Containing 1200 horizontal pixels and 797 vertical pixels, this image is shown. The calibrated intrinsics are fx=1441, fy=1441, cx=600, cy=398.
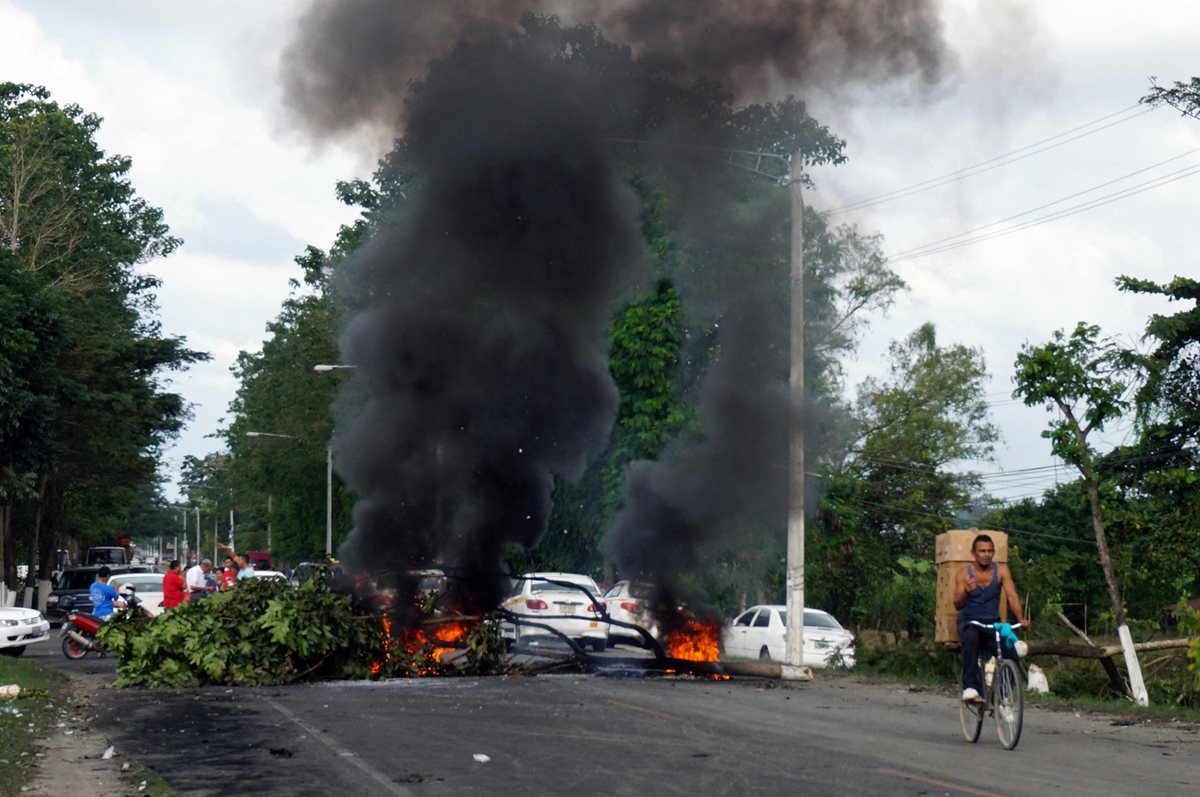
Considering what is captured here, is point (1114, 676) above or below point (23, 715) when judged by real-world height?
above

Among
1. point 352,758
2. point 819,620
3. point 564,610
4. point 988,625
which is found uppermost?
point 988,625

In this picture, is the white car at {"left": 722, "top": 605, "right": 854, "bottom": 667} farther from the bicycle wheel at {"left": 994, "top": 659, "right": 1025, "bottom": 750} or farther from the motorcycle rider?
the bicycle wheel at {"left": 994, "top": 659, "right": 1025, "bottom": 750}

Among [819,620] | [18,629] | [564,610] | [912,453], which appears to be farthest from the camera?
[912,453]

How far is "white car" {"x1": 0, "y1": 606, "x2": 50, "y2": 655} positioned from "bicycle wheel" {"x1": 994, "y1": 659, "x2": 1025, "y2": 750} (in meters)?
19.9

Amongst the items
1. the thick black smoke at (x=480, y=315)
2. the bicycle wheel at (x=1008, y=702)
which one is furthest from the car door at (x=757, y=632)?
the bicycle wheel at (x=1008, y=702)

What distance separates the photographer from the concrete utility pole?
23469 mm

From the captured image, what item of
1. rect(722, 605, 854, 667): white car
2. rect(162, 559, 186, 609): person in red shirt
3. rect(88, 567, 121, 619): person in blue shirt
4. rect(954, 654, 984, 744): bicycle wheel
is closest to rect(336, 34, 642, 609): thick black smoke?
rect(162, 559, 186, 609): person in red shirt

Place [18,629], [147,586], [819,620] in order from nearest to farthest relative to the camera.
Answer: [18,629] < [819,620] < [147,586]

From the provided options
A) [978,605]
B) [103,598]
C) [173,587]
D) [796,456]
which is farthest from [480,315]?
[978,605]

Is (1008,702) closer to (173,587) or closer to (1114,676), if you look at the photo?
(1114,676)

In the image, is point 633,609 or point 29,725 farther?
point 633,609

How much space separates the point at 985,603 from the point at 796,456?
11288 millimetres

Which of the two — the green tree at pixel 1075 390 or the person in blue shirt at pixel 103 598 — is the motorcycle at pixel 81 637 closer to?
the person in blue shirt at pixel 103 598

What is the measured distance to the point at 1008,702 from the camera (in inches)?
473
